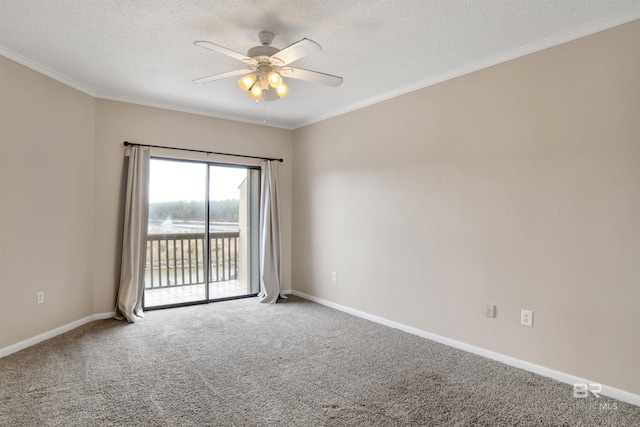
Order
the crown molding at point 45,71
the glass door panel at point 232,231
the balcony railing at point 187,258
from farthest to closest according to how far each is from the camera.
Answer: the glass door panel at point 232,231 < the balcony railing at point 187,258 < the crown molding at point 45,71

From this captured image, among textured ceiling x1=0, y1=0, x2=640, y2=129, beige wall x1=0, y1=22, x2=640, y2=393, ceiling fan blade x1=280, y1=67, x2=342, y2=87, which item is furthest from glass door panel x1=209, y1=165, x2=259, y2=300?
ceiling fan blade x1=280, y1=67, x2=342, y2=87

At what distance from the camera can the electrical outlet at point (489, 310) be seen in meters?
3.07

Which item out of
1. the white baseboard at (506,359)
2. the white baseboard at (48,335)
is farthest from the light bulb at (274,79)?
the white baseboard at (48,335)

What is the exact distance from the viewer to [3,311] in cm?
303

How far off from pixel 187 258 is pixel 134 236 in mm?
932

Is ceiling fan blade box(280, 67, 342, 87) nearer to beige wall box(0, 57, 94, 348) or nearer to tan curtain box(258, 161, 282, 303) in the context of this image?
beige wall box(0, 57, 94, 348)

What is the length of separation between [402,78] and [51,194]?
3679 mm

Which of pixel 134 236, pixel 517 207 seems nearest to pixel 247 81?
pixel 517 207

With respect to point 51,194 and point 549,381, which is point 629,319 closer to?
point 549,381

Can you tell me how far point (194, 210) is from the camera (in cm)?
489

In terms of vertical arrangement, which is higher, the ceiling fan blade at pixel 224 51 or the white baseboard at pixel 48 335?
the ceiling fan blade at pixel 224 51

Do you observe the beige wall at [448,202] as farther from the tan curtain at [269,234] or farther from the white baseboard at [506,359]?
the tan curtain at [269,234]

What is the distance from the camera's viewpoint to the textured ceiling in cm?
233

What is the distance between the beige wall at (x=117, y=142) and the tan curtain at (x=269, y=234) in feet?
1.65
